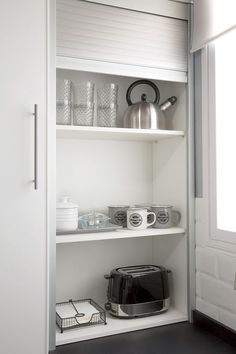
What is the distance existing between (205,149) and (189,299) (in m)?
0.75

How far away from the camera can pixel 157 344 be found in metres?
1.57

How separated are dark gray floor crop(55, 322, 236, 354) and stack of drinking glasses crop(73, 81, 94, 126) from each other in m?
0.99

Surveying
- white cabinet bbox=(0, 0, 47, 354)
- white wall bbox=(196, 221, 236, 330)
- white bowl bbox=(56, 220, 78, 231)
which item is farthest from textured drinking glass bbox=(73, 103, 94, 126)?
A: white wall bbox=(196, 221, 236, 330)

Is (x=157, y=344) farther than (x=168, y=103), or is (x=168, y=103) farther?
(x=168, y=103)

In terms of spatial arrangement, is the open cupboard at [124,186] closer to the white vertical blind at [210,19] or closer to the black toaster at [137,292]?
the black toaster at [137,292]

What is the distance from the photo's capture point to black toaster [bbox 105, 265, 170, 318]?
1764mm

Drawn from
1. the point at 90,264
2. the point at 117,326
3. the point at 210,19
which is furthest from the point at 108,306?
the point at 210,19

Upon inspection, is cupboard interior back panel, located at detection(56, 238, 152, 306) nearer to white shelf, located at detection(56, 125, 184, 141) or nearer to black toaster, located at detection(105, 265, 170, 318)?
black toaster, located at detection(105, 265, 170, 318)

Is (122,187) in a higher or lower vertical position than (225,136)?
lower

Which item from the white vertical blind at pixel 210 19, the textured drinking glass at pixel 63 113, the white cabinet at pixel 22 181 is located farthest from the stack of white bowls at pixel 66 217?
the white vertical blind at pixel 210 19

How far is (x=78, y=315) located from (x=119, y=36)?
1.29 metres

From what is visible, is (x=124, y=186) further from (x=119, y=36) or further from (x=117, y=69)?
(x=119, y=36)

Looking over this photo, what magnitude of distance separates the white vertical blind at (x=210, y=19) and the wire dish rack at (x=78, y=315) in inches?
53.3

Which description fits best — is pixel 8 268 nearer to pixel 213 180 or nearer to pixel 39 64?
pixel 39 64
